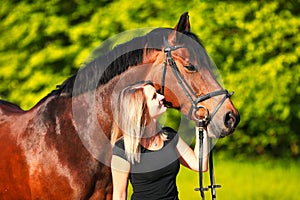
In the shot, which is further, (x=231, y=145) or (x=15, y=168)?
(x=231, y=145)

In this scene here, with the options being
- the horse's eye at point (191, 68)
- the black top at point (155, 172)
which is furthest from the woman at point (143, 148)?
the horse's eye at point (191, 68)

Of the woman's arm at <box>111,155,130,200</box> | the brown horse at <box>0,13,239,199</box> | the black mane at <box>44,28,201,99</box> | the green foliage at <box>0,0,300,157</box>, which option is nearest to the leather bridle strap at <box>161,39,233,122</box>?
the brown horse at <box>0,13,239,199</box>

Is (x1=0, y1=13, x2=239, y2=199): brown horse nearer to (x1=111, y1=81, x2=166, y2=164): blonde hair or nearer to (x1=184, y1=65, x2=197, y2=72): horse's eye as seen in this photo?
(x1=184, y1=65, x2=197, y2=72): horse's eye

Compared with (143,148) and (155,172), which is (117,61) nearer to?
(143,148)

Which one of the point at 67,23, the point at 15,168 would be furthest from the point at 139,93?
the point at 67,23

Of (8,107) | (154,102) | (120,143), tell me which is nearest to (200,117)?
(154,102)

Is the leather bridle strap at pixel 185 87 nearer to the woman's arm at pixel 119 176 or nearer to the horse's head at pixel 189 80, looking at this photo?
the horse's head at pixel 189 80

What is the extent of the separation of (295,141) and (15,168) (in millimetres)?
7021

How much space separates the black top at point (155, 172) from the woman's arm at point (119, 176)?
0.04 meters

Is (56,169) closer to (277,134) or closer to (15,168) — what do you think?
(15,168)

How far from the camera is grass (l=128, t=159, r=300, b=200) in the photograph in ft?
→ 28.6

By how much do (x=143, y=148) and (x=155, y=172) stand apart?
0.16m

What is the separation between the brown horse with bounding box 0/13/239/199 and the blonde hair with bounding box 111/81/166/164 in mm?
219

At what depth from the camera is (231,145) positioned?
434 inches
